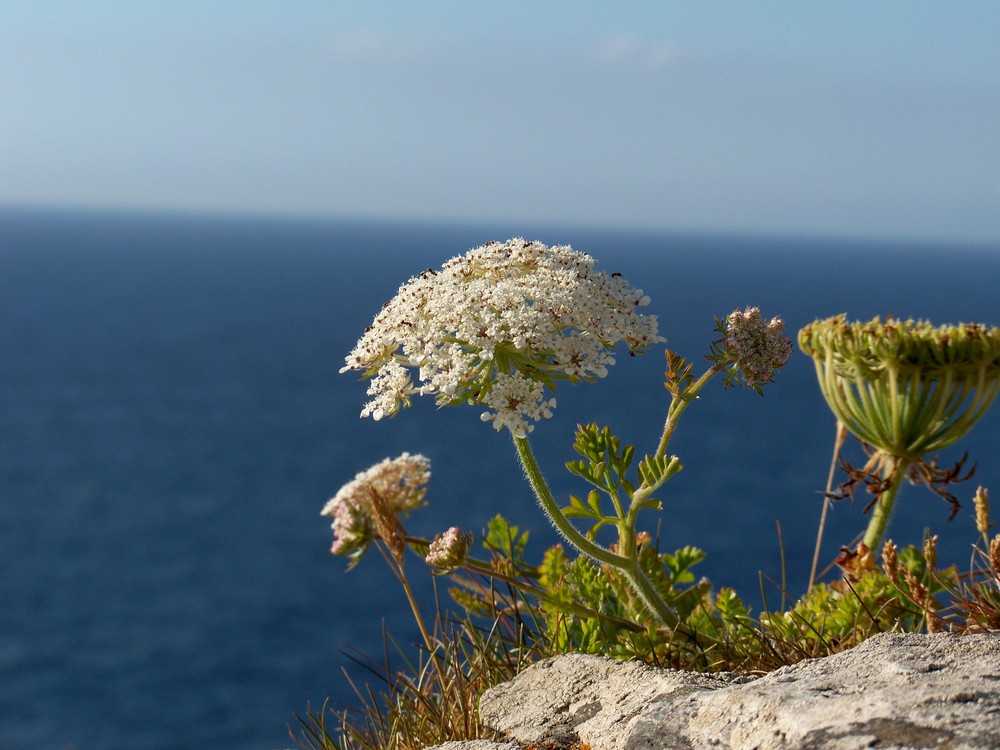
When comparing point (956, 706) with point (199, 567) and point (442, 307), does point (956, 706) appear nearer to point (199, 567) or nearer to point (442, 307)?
point (442, 307)

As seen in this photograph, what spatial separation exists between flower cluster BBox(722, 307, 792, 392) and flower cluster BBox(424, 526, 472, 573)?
1.50m

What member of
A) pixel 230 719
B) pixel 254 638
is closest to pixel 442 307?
pixel 230 719

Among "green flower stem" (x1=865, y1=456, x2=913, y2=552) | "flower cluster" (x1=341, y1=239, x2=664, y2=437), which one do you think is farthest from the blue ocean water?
"flower cluster" (x1=341, y1=239, x2=664, y2=437)

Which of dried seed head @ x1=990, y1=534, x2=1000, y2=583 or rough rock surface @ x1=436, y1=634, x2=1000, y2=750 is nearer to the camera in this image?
rough rock surface @ x1=436, y1=634, x2=1000, y2=750

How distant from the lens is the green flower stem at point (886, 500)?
4879 mm

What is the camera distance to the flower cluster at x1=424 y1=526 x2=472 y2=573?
14.5 ft

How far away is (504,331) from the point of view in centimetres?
400

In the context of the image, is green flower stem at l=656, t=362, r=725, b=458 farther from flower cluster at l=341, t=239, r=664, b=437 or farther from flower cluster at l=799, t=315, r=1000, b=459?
flower cluster at l=799, t=315, r=1000, b=459

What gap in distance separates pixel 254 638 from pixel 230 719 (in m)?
11.3

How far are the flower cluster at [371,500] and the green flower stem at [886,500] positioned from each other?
2.39 metres

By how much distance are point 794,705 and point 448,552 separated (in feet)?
5.67

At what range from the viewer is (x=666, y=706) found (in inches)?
147

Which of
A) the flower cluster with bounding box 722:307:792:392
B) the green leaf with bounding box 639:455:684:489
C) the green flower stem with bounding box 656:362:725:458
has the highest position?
the flower cluster with bounding box 722:307:792:392

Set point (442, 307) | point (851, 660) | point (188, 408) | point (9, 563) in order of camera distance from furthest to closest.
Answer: point (188, 408) → point (9, 563) → point (442, 307) → point (851, 660)
